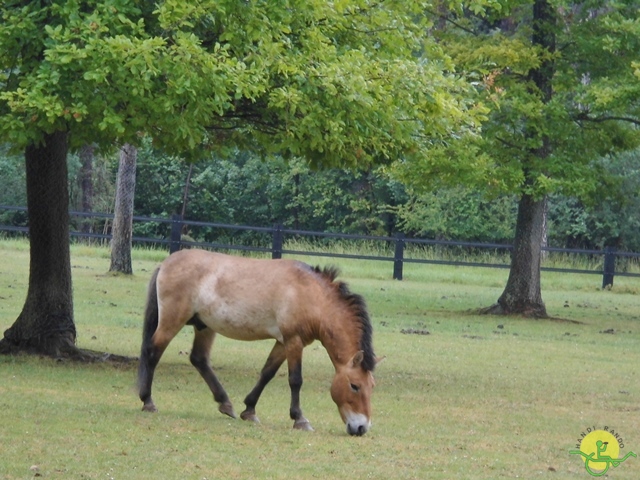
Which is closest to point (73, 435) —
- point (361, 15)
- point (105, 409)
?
point (105, 409)

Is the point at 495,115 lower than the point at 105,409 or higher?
higher

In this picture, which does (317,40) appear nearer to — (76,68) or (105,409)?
(76,68)

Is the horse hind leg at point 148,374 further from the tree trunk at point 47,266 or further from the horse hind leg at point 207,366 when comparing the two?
the tree trunk at point 47,266

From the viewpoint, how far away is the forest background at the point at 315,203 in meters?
43.2

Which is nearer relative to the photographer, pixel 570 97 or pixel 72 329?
pixel 72 329

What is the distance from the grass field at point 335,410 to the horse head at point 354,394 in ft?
0.56

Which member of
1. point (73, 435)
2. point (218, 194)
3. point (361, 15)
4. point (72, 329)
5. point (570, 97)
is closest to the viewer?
point (73, 435)

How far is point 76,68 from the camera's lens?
33.5 feet

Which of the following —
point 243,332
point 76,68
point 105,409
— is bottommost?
point 105,409

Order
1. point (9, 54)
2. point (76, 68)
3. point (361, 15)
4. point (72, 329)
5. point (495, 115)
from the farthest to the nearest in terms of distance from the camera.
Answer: point (495, 115) < point (72, 329) < point (361, 15) < point (9, 54) < point (76, 68)

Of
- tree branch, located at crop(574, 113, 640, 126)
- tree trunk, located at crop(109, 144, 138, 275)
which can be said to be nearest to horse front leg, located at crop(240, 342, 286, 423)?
tree branch, located at crop(574, 113, 640, 126)

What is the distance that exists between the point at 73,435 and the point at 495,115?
14656 mm

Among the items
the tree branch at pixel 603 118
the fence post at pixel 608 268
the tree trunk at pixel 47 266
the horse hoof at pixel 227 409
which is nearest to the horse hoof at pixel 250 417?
the horse hoof at pixel 227 409

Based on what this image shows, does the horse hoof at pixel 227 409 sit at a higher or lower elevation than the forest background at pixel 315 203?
lower
